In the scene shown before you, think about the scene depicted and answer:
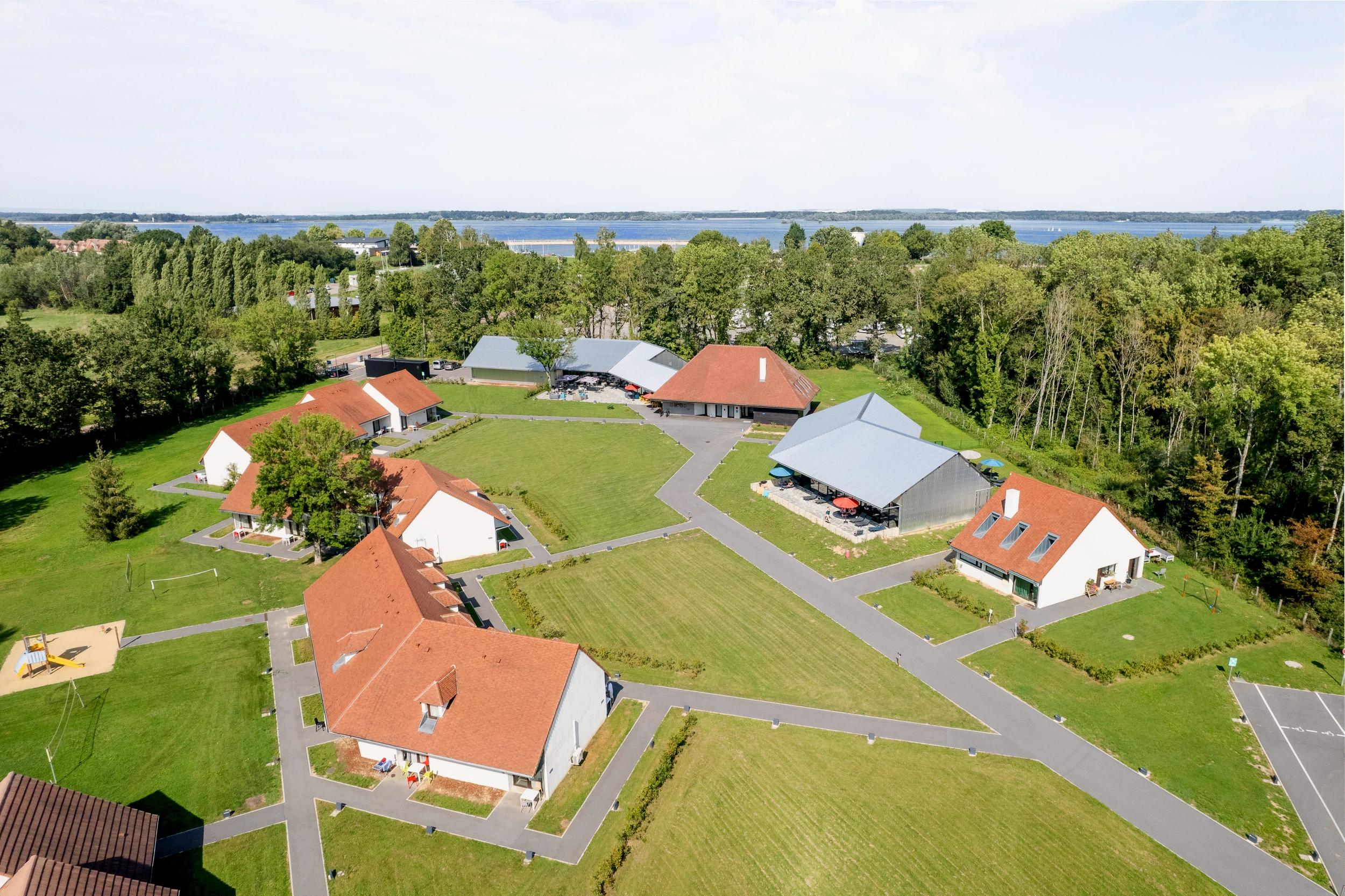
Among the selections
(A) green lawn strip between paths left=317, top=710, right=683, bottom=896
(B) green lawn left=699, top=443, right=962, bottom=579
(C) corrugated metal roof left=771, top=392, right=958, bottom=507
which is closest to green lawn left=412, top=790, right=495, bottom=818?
(A) green lawn strip between paths left=317, top=710, right=683, bottom=896

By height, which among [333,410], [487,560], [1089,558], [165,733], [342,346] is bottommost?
[165,733]

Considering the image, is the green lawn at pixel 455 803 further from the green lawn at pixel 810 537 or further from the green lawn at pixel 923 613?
the green lawn at pixel 810 537

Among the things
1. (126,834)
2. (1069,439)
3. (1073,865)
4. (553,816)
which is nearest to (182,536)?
(126,834)

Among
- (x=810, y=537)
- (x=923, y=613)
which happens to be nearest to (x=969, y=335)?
(x=810, y=537)

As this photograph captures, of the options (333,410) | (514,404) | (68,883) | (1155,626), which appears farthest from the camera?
(514,404)

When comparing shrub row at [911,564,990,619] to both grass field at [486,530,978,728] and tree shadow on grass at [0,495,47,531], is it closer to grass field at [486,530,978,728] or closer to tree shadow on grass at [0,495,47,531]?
grass field at [486,530,978,728]

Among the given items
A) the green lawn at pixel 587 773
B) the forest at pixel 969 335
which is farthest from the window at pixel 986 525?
the green lawn at pixel 587 773

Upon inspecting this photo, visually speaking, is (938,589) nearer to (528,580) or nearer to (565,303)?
(528,580)

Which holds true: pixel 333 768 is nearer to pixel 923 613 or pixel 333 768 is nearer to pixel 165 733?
pixel 165 733
